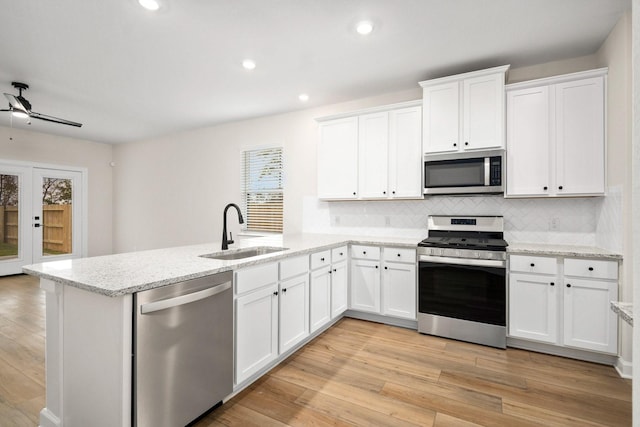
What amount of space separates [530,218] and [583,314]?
99cm

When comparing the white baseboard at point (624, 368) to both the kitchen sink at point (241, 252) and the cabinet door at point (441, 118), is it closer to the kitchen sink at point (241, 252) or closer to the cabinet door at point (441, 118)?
the cabinet door at point (441, 118)

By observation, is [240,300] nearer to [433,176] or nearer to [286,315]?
[286,315]

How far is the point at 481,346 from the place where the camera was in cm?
290

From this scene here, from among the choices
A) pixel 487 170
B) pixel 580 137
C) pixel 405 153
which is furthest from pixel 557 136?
pixel 405 153

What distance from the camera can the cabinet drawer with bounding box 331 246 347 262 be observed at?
323 centimetres

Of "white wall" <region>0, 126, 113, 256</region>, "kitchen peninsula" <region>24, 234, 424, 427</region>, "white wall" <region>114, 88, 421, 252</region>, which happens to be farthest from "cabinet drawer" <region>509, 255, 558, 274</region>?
"white wall" <region>0, 126, 113, 256</region>

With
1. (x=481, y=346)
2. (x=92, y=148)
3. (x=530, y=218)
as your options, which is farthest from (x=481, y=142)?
(x=92, y=148)

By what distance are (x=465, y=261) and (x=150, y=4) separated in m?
3.30

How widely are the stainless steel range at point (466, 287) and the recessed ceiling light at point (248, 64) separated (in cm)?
249

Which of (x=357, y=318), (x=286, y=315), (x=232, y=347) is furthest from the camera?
(x=357, y=318)

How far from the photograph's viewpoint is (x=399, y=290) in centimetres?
329

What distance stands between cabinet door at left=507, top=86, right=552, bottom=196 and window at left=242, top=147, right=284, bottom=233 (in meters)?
3.02

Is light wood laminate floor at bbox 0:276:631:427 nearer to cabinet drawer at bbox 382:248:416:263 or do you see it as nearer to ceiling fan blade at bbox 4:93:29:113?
cabinet drawer at bbox 382:248:416:263

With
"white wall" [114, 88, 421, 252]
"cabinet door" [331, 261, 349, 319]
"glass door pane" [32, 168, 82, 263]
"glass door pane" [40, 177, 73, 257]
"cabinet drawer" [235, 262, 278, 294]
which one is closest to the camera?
"cabinet drawer" [235, 262, 278, 294]
